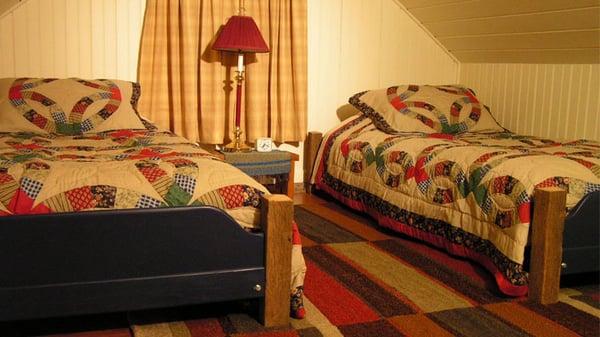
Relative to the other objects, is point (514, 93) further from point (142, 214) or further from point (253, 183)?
point (142, 214)

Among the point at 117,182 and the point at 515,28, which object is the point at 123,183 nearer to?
the point at 117,182

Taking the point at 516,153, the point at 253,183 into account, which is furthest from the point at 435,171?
the point at 253,183

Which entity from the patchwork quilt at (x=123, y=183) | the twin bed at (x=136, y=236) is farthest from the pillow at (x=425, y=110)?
the twin bed at (x=136, y=236)

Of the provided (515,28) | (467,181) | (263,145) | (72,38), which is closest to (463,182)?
(467,181)

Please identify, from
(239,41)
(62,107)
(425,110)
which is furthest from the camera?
A: (425,110)

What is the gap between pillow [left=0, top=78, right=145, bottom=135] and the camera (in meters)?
2.66

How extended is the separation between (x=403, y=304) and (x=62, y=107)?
1710 millimetres

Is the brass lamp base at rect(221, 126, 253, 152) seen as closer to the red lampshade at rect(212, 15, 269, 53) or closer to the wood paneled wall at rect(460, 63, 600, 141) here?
the red lampshade at rect(212, 15, 269, 53)

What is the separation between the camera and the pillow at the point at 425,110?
334 centimetres

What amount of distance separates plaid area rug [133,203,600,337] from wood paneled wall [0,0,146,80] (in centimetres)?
156

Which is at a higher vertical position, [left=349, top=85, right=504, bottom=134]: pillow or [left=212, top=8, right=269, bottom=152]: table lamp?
[left=212, top=8, right=269, bottom=152]: table lamp

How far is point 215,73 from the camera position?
11.6 ft

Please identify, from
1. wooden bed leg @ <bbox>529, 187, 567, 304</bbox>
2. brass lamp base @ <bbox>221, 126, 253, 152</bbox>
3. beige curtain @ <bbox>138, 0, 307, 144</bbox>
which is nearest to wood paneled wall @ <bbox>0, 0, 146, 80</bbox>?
beige curtain @ <bbox>138, 0, 307, 144</bbox>

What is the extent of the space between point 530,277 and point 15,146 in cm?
186
